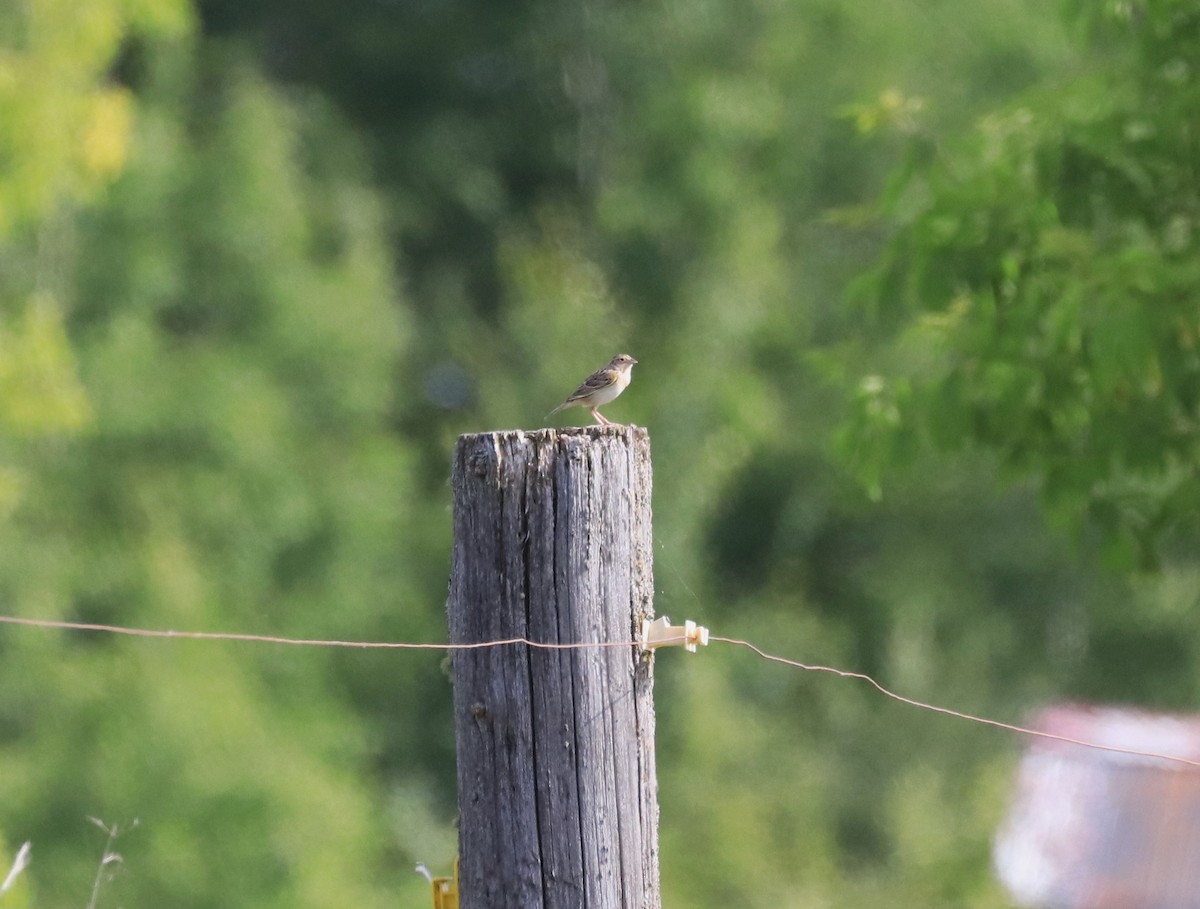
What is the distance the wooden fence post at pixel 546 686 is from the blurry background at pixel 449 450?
1179 cm

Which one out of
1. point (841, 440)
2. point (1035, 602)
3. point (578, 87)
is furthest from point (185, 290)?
point (841, 440)

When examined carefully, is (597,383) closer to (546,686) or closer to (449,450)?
(546,686)

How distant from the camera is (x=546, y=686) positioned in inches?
124

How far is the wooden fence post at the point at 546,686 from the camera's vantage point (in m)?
3.15

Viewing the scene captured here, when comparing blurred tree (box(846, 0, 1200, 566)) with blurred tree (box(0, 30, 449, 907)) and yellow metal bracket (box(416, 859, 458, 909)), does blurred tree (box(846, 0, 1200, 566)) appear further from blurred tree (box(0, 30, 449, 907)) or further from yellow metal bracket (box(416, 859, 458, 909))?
blurred tree (box(0, 30, 449, 907))

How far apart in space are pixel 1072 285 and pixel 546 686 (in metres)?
2.97

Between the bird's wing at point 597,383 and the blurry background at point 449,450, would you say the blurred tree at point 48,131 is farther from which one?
the bird's wing at point 597,383

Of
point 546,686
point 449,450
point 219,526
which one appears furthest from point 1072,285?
point 449,450

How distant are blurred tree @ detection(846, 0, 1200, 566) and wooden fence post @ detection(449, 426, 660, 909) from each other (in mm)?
2574

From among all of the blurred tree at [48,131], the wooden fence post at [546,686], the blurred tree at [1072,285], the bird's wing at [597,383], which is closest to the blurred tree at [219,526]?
the blurred tree at [48,131]

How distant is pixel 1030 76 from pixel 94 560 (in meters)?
17.7

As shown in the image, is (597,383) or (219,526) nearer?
(597,383)

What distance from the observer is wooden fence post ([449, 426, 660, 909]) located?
10.3 feet

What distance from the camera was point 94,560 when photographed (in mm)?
20547
